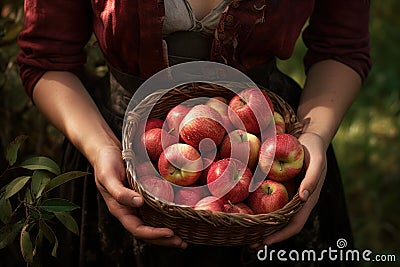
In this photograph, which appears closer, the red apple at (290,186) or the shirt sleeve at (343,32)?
the red apple at (290,186)

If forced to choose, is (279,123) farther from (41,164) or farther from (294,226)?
(41,164)

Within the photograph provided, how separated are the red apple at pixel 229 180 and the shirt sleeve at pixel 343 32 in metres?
0.43

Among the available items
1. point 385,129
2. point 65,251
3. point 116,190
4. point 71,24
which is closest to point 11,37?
point 71,24

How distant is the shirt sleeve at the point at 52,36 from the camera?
4.13ft

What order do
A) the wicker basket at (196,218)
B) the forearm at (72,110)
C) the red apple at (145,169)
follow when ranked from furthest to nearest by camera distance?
the forearm at (72,110) < the red apple at (145,169) < the wicker basket at (196,218)

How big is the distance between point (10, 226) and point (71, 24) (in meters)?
0.43

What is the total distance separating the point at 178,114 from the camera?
A: 120 cm

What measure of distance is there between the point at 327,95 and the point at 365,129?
1412mm

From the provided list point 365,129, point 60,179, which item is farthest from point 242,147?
point 365,129

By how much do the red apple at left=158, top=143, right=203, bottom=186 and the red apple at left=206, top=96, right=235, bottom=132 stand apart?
104 mm

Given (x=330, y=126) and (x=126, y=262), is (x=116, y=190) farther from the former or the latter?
(x=330, y=126)

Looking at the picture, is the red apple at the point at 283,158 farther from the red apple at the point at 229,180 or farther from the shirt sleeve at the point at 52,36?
the shirt sleeve at the point at 52,36

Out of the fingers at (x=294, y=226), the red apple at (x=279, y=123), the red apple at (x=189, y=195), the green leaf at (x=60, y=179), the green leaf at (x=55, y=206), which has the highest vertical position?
the red apple at (x=279, y=123)

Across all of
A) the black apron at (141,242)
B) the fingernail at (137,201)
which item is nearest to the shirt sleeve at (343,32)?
the black apron at (141,242)
